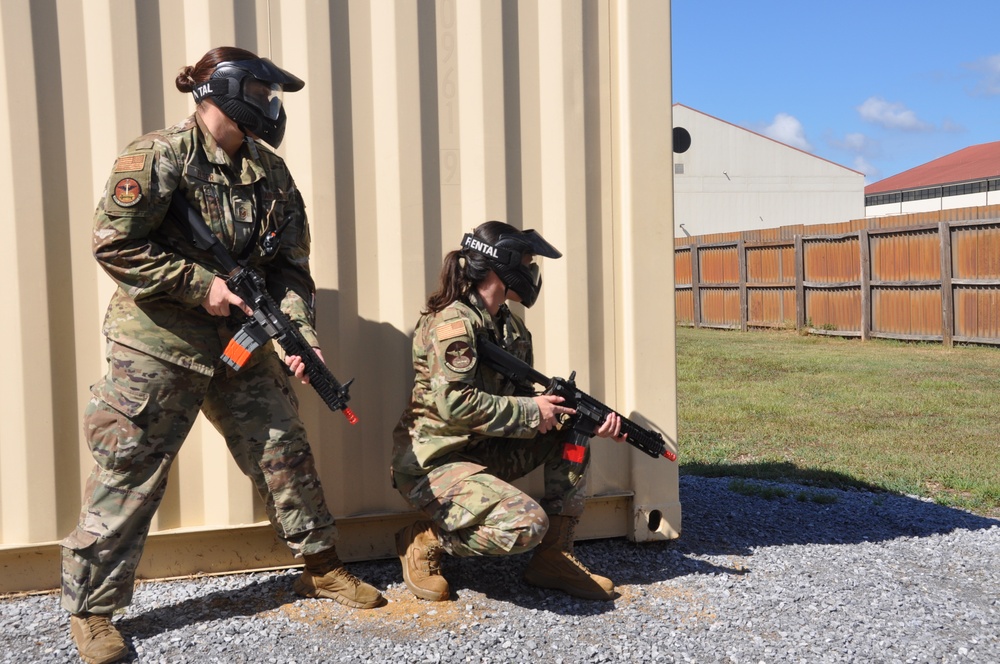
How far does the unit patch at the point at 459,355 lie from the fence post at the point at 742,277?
1643 centimetres

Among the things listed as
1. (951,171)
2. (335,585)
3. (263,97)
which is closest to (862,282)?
(335,585)

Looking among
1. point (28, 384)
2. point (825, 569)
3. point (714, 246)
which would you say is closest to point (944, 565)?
point (825, 569)

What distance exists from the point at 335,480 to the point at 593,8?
270 cm

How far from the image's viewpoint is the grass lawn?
6785mm

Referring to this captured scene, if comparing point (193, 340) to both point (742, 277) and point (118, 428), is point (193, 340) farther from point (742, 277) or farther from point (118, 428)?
point (742, 277)

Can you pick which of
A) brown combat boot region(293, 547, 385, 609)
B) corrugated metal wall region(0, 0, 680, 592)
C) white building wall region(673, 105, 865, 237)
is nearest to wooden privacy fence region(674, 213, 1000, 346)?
corrugated metal wall region(0, 0, 680, 592)

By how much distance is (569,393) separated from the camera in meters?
4.12

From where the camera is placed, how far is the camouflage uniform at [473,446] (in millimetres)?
3826

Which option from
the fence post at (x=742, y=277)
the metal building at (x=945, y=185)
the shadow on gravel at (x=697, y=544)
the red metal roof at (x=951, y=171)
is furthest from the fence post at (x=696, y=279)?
the red metal roof at (x=951, y=171)

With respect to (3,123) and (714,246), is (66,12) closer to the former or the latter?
(3,123)

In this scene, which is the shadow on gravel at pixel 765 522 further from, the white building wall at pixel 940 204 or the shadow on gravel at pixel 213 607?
the white building wall at pixel 940 204

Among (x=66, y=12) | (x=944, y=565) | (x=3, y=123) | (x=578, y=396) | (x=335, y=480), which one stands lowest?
(x=944, y=565)

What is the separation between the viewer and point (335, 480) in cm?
446

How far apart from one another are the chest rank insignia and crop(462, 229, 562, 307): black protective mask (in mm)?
1356
